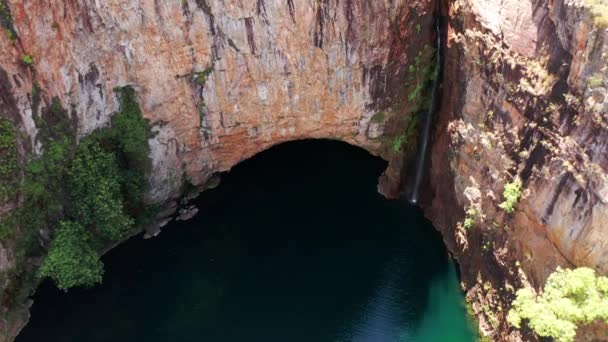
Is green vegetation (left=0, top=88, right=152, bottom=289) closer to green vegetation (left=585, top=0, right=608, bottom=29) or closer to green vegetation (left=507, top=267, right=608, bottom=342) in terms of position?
green vegetation (left=507, top=267, right=608, bottom=342)

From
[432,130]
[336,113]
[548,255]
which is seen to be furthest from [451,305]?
[336,113]

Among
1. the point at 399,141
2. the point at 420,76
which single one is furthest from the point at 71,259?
the point at 420,76

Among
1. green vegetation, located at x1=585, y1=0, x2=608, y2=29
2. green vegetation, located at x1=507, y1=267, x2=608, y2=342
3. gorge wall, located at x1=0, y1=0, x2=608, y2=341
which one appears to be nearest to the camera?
green vegetation, located at x1=585, y1=0, x2=608, y2=29

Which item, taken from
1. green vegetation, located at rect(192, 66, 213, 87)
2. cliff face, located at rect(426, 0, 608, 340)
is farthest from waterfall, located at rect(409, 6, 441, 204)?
green vegetation, located at rect(192, 66, 213, 87)

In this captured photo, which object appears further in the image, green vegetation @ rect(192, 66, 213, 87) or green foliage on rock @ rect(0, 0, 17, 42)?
green vegetation @ rect(192, 66, 213, 87)

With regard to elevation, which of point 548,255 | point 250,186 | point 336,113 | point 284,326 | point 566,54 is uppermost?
point 566,54

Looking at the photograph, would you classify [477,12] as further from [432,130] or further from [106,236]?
[106,236]

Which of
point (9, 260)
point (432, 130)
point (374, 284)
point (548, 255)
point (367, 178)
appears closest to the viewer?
point (548, 255)
